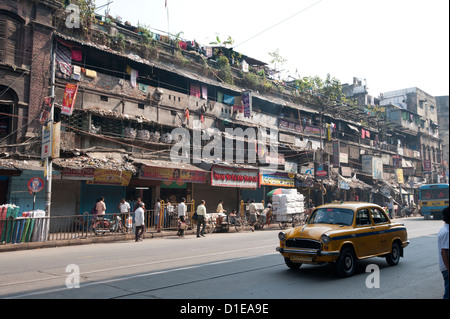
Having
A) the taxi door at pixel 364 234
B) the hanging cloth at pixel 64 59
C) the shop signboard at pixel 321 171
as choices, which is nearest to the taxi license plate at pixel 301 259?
the taxi door at pixel 364 234

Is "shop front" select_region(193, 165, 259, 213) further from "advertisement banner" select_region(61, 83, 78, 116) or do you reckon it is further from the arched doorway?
the arched doorway

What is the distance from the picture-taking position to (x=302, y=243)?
7820mm

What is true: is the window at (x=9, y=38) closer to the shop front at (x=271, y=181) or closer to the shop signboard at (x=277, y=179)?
the shop front at (x=271, y=181)

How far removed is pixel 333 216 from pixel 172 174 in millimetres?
15196

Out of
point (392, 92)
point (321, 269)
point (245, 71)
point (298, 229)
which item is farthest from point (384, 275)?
point (392, 92)

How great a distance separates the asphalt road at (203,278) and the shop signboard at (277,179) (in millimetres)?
18507

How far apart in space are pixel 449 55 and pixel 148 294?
566 cm

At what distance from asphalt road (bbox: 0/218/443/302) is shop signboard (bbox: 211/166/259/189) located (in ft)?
45.3

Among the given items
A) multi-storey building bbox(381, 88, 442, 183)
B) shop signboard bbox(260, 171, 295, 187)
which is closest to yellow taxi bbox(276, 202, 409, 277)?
shop signboard bbox(260, 171, 295, 187)

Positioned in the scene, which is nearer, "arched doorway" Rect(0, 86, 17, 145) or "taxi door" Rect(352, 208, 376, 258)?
"taxi door" Rect(352, 208, 376, 258)

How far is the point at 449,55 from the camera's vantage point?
3.88m

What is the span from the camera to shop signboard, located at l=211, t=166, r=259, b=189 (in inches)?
995
